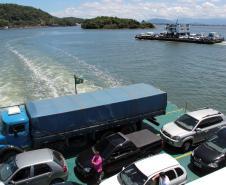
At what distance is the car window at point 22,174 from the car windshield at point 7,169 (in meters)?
0.22

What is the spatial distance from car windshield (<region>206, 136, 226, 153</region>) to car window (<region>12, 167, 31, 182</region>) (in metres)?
8.07

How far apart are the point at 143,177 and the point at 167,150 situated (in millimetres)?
5195

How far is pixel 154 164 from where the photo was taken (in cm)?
1114

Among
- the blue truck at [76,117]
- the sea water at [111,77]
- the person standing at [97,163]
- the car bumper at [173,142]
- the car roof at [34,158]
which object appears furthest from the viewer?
the sea water at [111,77]

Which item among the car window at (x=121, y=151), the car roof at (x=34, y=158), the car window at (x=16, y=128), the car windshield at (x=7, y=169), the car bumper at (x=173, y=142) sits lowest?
the car bumper at (x=173, y=142)

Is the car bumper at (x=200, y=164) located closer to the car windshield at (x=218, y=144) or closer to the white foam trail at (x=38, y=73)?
the car windshield at (x=218, y=144)

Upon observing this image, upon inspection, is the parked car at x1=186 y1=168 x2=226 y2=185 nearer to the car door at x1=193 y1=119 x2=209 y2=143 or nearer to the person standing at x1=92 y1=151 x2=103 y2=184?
the person standing at x1=92 y1=151 x2=103 y2=184

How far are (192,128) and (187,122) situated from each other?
647 mm

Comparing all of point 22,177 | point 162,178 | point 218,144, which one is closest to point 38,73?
point 22,177

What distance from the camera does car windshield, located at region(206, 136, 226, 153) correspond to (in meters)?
13.4

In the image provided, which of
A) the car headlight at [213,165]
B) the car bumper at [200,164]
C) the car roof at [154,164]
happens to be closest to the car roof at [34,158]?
the car roof at [154,164]

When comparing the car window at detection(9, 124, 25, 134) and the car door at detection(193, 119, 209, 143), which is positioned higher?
the car window at detection(9, 124, 25, 134)

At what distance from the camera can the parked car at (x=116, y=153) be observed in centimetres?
1256

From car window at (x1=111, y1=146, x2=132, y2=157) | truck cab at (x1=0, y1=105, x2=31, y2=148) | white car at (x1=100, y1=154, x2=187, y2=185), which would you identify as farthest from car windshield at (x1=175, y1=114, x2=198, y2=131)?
truck cab at (x1=0, y1=105, x2=31, y2=148)
